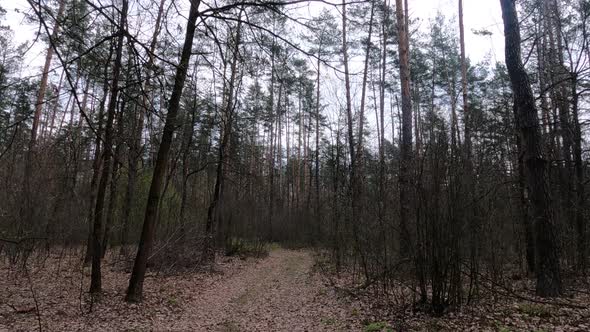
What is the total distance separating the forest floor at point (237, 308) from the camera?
5542 millimetres

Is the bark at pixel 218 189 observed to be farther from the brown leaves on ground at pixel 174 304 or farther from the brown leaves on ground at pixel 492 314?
the brown leaves on ground at pixel 492 314

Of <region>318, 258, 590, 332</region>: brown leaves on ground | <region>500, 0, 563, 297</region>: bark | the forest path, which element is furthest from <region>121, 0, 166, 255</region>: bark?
<region>500, 0, 563, 297</region>: bark

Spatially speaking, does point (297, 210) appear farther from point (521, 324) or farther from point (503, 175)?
point (521, 324)

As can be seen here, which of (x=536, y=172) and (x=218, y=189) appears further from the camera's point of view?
(x=218, y=189)

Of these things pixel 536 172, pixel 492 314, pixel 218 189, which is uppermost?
pixel 218 189

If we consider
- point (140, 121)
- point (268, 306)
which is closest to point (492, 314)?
point (268, 306)

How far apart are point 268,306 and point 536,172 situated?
5.61 meters

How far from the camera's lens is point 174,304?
25.6 ft

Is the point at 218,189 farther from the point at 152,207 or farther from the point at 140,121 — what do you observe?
the point at 152,207

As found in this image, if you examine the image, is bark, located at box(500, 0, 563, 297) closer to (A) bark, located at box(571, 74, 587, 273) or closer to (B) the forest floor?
(B) the forest floor

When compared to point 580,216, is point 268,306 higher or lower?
lower

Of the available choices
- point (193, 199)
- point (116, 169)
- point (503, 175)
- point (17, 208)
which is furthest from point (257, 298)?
point (193, 199)

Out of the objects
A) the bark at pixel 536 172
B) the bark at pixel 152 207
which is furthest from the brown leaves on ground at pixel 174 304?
the bark at pixel 536 172

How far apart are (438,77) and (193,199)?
1783cm
